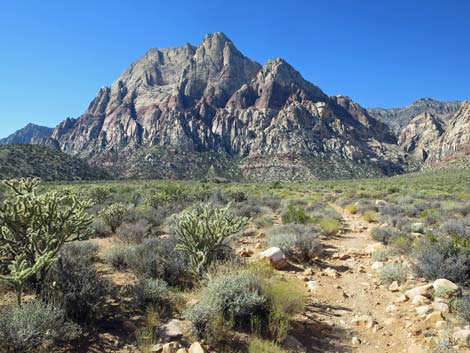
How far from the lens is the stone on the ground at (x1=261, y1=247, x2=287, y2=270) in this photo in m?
7.56

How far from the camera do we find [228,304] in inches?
184

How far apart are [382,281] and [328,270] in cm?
126

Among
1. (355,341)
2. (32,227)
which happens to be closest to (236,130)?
(32,227)

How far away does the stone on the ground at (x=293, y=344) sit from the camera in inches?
169

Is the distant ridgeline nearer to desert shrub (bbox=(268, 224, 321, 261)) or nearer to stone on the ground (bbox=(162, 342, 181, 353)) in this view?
desert shrub (bbox=(268, 224, 321, 261))

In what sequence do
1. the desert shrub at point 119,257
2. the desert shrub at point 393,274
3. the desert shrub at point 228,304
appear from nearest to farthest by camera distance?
1. the desert shrub at point 228,304
2. the desert shrub at point 393,274
3. the desert shrub at point 119,257

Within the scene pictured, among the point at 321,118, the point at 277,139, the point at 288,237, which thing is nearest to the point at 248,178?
the point at 277,139

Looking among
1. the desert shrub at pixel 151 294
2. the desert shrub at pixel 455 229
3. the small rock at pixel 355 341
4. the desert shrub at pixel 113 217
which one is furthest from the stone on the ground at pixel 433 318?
the desert shrub at pixel 113 217

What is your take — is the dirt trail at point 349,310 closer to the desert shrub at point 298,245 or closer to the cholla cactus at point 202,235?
the desert shrub at point 298,245

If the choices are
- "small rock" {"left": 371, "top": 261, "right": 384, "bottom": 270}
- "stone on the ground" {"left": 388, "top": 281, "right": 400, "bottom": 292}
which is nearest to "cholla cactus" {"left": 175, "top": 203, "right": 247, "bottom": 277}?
"stone on the ground" {"left": 388, "top": 281, "right": 400, "bottom": 292}

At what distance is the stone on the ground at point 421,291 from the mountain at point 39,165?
174ft

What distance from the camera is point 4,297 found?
527cm

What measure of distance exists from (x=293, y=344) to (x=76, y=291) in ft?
11.2

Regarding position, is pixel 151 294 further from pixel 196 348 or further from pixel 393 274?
pixel 393 274
